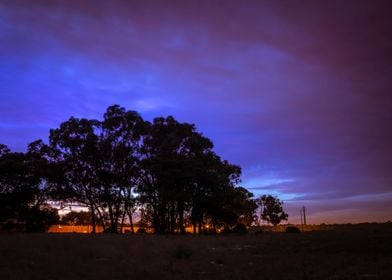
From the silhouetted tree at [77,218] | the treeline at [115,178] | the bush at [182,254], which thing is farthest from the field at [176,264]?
the silhouetted tree at [77,218]

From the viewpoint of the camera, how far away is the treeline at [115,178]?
6412 centimetres

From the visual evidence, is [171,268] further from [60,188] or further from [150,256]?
[60,188]

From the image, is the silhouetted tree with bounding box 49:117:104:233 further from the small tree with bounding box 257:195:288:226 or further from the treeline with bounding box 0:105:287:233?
the small tree with bounding box 257:195:288:226

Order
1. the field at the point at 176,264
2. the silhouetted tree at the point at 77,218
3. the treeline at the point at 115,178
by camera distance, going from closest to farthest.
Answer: the field at the point at 176,264, the treeline at the point at 115,178, the silhouetted tree at the point at 77,218

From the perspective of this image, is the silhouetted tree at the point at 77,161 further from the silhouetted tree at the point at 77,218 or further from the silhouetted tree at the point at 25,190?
the silhouetted tree at the point at 77,218

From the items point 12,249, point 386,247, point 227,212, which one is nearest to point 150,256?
point 12,249

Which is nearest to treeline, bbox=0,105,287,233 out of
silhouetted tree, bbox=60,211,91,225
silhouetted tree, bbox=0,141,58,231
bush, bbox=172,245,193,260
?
silhouetted tree, bbox=0,141,58,231

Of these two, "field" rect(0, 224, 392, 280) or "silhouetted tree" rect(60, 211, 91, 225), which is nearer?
"field" rect(0, 224, 392, 280)

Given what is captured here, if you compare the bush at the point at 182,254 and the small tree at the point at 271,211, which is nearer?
the bush at the point at 182,254

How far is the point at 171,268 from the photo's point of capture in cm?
1845

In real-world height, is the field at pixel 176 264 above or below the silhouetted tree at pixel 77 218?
below

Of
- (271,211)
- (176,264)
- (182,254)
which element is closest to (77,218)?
(271,211)

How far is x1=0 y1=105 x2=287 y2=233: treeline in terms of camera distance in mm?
64125

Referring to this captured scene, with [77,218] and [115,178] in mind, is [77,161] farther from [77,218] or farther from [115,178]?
[77,218]
